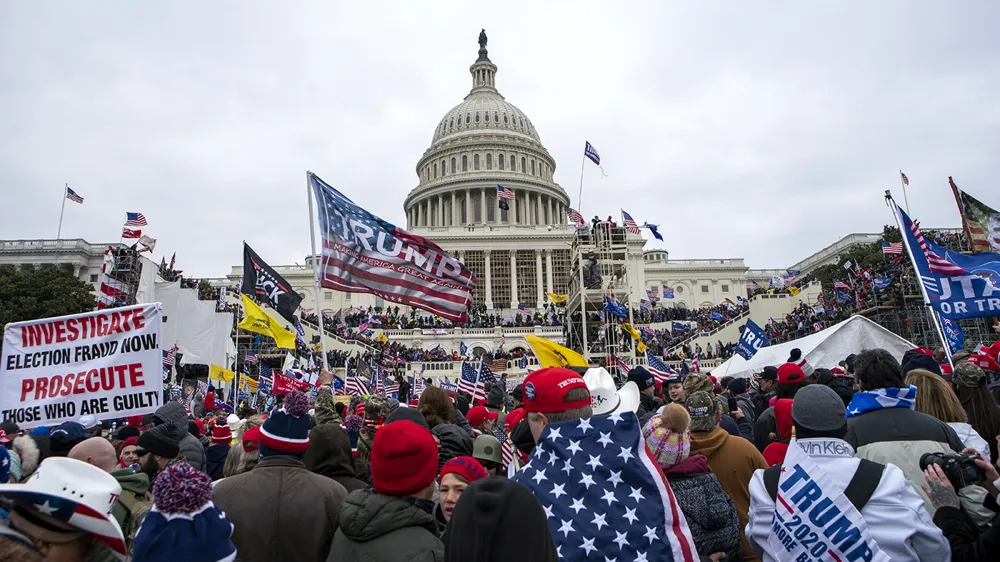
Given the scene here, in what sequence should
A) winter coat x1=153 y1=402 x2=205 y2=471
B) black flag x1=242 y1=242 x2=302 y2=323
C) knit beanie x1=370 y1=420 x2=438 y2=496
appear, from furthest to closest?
1. black flag x1=242 y1=242 x2=302 y2=323
2. winter coat x1=153 y1=402 x2=205 y2=471
3. knit beanie x1=370 y1=420 x2=438 y2=496

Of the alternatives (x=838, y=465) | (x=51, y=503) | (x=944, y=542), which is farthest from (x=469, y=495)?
(x=944, y=542)

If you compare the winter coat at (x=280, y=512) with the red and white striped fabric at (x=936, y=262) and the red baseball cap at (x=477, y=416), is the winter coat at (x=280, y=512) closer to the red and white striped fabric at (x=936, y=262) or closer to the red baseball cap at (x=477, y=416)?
the red baseball cap at (x=477, y=416)

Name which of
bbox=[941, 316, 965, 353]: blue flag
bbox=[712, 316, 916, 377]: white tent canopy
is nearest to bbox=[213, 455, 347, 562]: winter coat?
bbox=[941, 316, 965, 353]: blue flag

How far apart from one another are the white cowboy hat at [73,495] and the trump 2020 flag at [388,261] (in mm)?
8834

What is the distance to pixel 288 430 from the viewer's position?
407cm

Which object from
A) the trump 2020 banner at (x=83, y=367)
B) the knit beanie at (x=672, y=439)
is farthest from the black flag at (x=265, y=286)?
Answer: the knit beanie at (x=672, y=439)

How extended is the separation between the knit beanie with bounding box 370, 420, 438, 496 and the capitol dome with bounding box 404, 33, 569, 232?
252 ft

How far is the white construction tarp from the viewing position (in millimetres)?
20031

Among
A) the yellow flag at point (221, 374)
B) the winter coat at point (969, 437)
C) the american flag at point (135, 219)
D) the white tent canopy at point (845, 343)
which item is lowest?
the winter coat at point (969, 437)

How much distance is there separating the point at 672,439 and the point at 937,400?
2101 mm

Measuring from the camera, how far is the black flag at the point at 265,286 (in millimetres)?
13797

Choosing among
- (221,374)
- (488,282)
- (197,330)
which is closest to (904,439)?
(221,374)

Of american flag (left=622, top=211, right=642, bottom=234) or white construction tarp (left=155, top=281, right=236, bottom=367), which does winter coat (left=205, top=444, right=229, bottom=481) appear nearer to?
white construction tarp (left=155, top=281, right=236, bottom=367)

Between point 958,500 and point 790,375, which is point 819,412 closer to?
point 958,500
